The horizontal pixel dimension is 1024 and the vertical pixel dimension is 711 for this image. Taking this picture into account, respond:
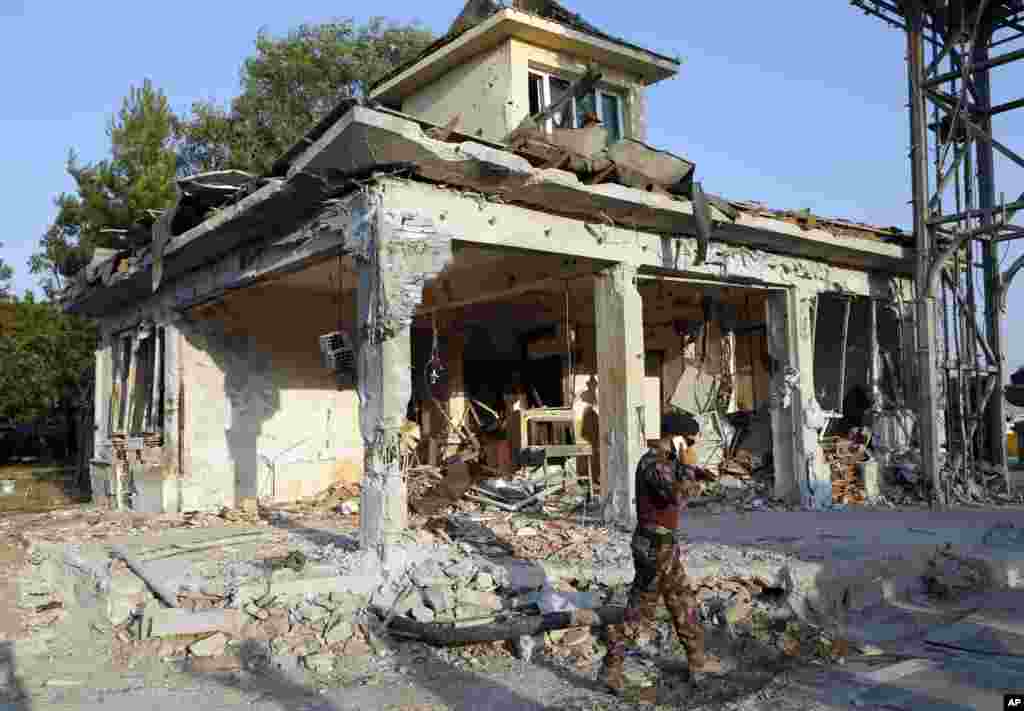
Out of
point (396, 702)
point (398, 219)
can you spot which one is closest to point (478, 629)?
point (396, 702)

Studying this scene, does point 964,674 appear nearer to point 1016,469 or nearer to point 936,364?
point 936,364

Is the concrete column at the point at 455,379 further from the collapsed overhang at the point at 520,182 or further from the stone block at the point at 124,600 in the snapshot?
the stone block at the point at 124,600

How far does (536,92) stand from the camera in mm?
12898

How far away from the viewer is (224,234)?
9.27 meters

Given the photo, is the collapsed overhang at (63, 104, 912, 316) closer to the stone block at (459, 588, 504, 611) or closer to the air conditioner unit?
the air conditioner unit

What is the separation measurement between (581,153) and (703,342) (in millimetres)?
5962

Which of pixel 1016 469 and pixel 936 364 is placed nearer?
pixel 936 364

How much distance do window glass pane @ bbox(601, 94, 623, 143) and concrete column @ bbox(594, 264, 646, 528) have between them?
481cm

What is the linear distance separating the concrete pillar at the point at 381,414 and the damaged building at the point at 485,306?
24 millimetres

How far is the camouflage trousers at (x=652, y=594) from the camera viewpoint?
5.02 metres

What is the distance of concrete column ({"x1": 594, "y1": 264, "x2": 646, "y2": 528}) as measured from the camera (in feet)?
30.2

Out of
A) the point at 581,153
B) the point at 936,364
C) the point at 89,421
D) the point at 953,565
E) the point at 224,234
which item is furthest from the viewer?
the point at 89,421

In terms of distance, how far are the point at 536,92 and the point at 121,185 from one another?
480 inches

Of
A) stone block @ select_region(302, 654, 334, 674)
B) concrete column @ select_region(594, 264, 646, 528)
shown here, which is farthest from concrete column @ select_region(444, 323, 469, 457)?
stone block @ select_region(302, 654, 334, 674)
